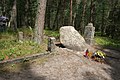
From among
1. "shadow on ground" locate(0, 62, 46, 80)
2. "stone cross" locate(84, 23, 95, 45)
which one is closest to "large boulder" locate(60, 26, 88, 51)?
"stone cross" locate(84, 23, 95, 45)

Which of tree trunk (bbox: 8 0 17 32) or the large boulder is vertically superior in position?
tree trunk (bbox: 8 0 17 32)

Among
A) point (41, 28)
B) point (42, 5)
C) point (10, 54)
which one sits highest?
point (42, 5)

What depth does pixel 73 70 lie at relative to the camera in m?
11.2

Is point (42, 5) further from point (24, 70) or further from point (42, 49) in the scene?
point (24, 70)

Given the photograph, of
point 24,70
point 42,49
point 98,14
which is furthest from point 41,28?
point 98,14

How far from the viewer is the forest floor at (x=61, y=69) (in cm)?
967

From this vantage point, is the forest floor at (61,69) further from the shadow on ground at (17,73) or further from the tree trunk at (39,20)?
the tree trunk at (39,20)

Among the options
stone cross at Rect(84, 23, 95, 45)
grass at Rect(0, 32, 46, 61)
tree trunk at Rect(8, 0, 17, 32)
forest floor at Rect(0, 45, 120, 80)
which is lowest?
forest floor at Rect(0, 45, 120, 80)

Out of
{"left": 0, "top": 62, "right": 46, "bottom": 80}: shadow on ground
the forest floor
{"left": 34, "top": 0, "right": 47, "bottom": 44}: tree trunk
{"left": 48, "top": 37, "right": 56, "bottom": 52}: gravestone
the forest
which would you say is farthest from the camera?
the forest

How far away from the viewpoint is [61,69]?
36.0 feet

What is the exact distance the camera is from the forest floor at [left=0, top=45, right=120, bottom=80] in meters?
9.67

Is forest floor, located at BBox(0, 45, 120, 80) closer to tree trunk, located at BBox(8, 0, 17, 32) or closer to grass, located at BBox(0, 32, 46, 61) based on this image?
grass, located at BBox(0, 32, 46, 61)

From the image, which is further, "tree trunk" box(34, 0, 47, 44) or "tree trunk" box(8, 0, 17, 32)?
"tree trunk" box(8, 0, 17, 32)

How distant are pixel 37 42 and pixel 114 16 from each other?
21065 millimetres
